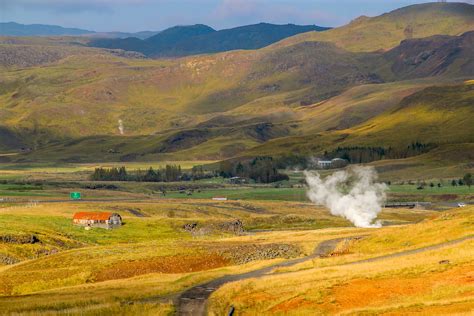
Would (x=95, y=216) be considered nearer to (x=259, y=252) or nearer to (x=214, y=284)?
(x=259, y=252)

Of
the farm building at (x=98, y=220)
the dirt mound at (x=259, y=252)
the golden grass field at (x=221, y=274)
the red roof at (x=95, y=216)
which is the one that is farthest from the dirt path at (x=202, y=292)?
the red roof at (x=95, y=216)

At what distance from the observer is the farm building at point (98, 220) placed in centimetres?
13650

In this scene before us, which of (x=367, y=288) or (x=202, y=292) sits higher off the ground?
(x=367, y=288)

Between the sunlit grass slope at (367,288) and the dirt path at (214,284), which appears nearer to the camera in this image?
the sunlit grass slope at (367,288)

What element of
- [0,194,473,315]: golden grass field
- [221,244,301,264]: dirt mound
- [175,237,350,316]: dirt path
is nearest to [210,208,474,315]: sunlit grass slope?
[0,194,473,315]: golden grass field

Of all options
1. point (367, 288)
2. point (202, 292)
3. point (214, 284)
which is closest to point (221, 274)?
point (214, 284)

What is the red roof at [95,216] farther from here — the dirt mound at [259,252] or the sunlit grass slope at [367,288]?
the sunlit grass slope at [367,288]

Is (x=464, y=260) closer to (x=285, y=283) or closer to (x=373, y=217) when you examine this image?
(x=285, y=283)

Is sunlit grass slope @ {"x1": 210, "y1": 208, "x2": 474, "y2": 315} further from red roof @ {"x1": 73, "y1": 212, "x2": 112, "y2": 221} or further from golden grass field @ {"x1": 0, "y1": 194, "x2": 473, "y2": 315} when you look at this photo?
red roof @ {"x1": 73, "y1": 212, "x2": 112, "y2": 221}

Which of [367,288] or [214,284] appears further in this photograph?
[214,284]

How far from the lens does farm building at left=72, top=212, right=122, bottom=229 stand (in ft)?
448

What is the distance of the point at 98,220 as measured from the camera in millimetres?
136875

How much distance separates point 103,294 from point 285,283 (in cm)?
1158

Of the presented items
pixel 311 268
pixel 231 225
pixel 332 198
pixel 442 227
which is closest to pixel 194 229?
pixel 231 225
